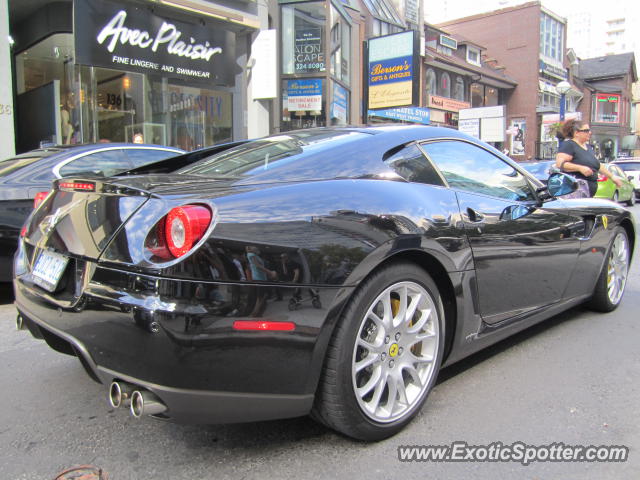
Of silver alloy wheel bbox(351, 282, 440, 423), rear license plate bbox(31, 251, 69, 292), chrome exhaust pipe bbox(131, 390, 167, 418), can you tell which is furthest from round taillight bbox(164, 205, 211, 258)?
silver alloy wheel bbox(351, 282, 440, 423)

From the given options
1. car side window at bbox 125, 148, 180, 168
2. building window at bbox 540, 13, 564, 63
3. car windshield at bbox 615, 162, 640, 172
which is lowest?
car side window at bbox 125, 148, 180, 168

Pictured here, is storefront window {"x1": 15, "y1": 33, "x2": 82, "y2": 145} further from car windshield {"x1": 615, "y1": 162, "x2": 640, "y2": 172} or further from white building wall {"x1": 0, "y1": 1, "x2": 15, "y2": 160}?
car windshield {"x1": 615, "y1": 162, "x2": 640, "y2": 172}

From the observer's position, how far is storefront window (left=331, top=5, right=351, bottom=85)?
17719mm

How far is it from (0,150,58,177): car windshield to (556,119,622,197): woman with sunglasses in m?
5.29

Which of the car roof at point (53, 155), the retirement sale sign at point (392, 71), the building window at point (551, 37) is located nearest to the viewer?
the car roof at point (53, 155)

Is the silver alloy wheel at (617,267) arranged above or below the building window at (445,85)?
below

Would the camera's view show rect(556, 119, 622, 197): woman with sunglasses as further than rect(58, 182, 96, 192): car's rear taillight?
Yes

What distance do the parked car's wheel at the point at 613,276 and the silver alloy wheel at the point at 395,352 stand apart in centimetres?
A: 238

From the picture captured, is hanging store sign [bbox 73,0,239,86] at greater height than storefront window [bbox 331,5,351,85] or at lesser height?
lesser

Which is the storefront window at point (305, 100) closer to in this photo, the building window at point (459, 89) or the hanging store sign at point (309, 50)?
the hanging store sign at point (309, 50)

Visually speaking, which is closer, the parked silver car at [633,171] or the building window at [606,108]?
the parked silver car at [633,171]

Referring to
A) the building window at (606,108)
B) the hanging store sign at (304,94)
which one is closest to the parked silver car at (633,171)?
the hanging store sign at (304,94)

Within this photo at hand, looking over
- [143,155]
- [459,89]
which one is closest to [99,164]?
[143,155]

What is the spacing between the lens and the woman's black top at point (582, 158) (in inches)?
221
